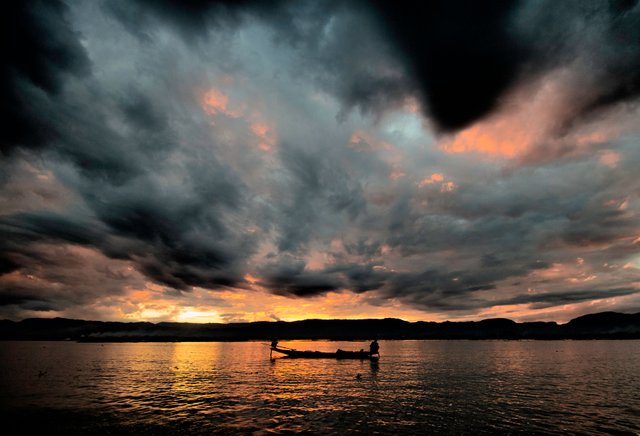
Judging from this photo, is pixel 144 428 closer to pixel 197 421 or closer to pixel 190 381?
pixel 197 421

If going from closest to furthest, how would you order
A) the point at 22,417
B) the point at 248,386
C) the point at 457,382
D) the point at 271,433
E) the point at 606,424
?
the point at 271,433, the point at 606,424, the point at 22,417, the point at 248,386, the point at 457,382

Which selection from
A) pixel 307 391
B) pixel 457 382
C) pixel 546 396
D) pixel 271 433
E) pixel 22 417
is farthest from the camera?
pixel 457 382

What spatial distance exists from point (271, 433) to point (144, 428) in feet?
35.5

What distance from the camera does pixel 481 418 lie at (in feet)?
103

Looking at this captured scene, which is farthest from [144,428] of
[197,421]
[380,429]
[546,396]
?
[546,396]

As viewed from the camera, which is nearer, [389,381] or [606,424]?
[606,424]

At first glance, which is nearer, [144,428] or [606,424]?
[144,428]

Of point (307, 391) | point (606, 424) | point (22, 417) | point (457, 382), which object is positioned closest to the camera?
point (606, 424)

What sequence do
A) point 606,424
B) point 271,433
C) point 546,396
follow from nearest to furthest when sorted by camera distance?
point 271,433 → point 606,424 → point 546,396

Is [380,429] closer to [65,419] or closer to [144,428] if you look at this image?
[144,428]

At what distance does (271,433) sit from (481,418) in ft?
64.0

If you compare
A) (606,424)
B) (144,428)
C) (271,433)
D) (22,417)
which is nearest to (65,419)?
(22,417)

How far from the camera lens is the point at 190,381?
187 ft

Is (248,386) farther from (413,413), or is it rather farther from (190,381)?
(413,413)
